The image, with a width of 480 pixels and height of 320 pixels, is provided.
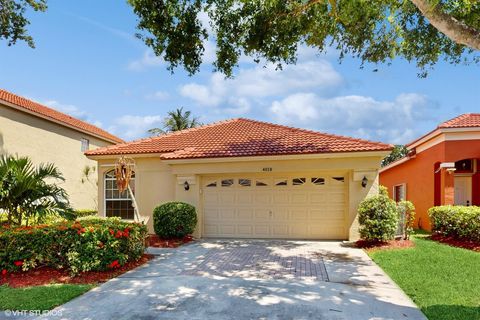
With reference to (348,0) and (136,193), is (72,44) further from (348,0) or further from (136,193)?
(348,0)

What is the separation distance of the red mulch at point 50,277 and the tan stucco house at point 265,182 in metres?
5.62

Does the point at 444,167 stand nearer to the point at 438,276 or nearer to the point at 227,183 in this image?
the point at 438,276

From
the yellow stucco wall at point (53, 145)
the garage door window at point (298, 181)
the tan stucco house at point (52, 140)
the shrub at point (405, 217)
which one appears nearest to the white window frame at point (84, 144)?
the tan stucco house at point (52, 140)

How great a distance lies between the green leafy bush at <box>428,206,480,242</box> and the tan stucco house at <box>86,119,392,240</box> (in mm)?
3052

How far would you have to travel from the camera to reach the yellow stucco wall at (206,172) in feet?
39.2

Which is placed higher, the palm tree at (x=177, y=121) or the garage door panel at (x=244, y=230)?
the palm tree at (x=177, y=121)

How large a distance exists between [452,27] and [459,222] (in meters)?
8.14

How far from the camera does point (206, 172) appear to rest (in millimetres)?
13039

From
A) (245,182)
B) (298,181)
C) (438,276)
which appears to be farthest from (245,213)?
(438,276)

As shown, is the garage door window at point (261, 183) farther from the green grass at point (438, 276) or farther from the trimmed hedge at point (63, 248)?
the trimmed hedge at point (63, 248)

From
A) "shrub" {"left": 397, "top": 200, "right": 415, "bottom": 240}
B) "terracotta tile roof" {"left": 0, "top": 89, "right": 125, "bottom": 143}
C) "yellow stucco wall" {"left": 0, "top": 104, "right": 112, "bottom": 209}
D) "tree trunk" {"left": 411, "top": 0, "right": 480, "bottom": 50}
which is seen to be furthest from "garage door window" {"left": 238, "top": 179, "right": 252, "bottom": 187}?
"terracotta tile roof" {"left": 0, "top": 89, "right": 125, "bottom": 143}

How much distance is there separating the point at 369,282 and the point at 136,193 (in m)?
10.2

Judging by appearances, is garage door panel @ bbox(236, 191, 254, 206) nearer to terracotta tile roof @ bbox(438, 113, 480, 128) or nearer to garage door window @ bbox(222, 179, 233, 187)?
garage door window @ bbox(222, 179, 233, 187)

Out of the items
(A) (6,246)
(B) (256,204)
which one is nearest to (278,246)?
(B) (256,204)
